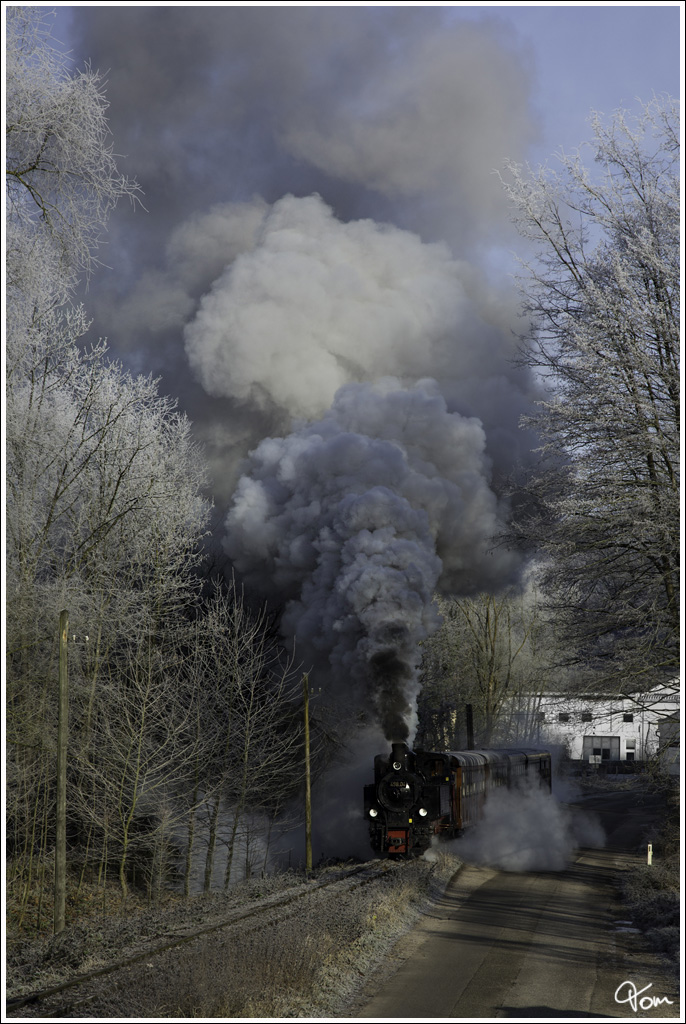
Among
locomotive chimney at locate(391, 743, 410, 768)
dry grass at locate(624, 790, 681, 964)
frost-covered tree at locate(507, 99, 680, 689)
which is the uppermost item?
frost-covered tree at locate(507, 99, 680, 689)

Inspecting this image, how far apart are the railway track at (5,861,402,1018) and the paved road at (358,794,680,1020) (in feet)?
5.82

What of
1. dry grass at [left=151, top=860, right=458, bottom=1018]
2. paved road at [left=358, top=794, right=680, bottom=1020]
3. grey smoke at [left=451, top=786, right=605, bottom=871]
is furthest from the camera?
grey smoke at [left=451, top=786, right=605, bottom=871]

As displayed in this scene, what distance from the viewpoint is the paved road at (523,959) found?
8422mm

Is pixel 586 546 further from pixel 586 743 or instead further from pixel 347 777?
pixel 586 743

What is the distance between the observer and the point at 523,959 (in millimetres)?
10484

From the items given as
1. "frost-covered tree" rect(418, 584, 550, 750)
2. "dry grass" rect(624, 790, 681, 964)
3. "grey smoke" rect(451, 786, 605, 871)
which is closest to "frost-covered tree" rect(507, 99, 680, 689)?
"dry grass" rect(624, 790, 681, 964)

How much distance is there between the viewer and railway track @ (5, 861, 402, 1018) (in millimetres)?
8453

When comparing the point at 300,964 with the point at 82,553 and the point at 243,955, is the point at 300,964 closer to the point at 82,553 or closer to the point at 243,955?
the point at 243,955

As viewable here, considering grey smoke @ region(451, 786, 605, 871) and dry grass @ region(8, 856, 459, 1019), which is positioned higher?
dry grass @ region(8, 856, 459, 1019)

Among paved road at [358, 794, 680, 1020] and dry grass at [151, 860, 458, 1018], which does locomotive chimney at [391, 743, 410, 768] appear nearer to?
paved road at [358, 794, 680, 1020]

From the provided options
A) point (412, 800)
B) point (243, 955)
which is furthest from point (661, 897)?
point (243, 955)

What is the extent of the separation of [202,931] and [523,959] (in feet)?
14.6

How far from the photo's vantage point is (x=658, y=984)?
913 centimetres

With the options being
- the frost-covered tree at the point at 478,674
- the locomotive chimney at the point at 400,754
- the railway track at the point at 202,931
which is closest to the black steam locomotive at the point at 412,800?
the locomotive chimney at the point at 400,754
